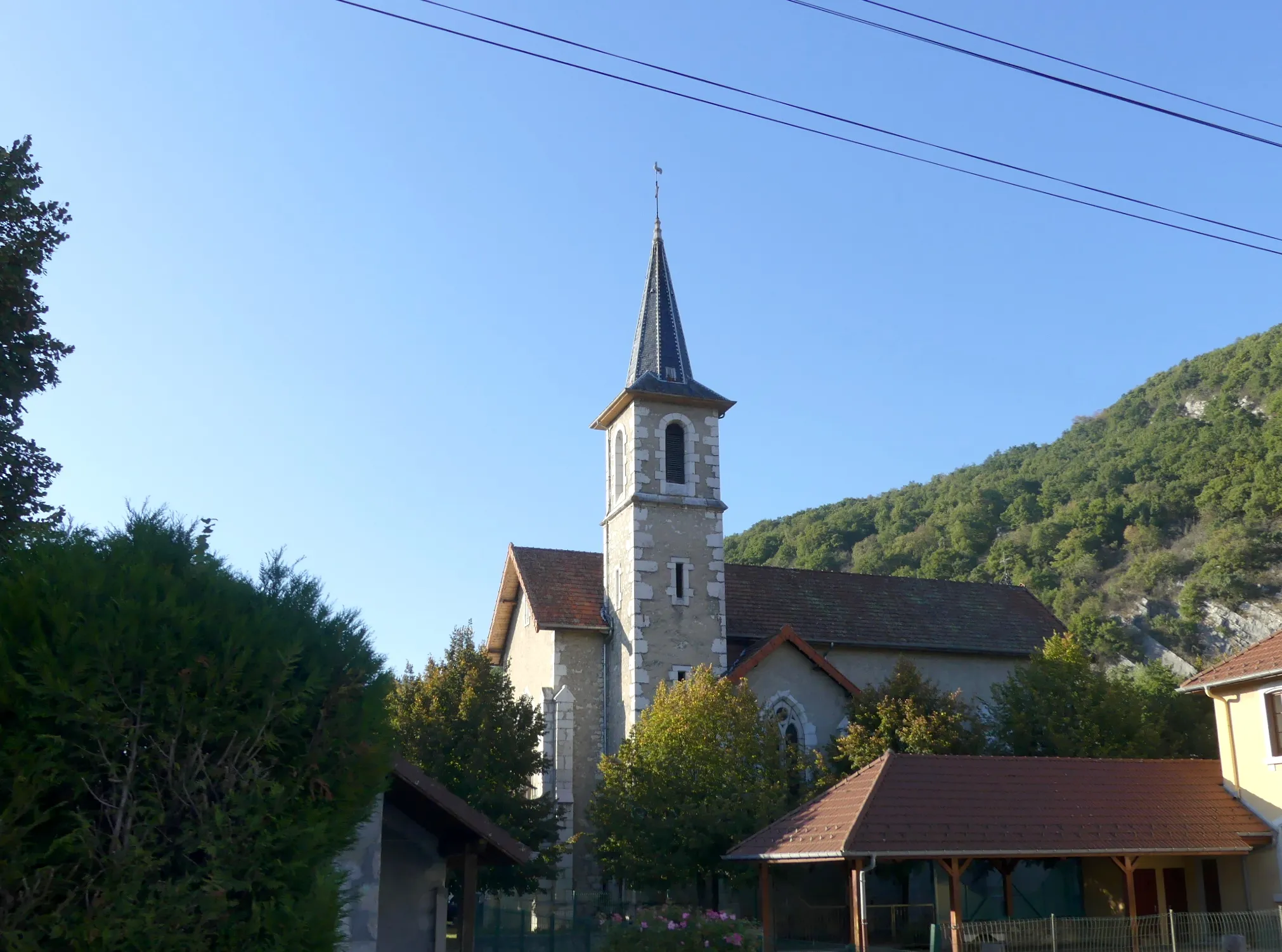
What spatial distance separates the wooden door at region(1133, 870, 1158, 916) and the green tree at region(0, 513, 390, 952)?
20.7 m

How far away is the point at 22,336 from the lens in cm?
1559

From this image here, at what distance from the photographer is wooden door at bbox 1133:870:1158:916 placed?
987 inches

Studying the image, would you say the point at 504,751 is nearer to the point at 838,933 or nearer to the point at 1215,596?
the point at 838,933

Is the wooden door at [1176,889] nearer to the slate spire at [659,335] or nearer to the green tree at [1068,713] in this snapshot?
the green tree at [1068,713]

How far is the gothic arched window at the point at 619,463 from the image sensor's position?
3428 centimetres

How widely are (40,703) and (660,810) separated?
18238mm

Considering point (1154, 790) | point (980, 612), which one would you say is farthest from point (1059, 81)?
point (980, 612)

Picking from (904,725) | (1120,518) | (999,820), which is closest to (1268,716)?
(999,820)

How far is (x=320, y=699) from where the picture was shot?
1017 centimetres

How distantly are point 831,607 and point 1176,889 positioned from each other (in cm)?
1270

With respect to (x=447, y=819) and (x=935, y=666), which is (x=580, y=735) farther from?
(x=447, y=819)

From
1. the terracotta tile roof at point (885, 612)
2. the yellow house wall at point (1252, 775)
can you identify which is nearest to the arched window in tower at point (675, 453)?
the terracotta tile roof at point (885, 612)

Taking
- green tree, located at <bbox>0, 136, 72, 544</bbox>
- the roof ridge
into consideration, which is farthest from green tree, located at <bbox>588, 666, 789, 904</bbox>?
green tree, located at <bbox>0, 136, 72, 544</bbox>

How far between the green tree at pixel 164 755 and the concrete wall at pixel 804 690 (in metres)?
21.7
